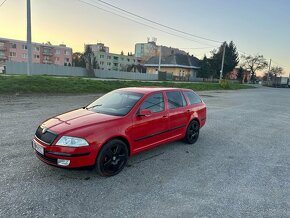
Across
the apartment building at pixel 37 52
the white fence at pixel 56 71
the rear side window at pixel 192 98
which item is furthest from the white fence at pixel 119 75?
the rear side window at pixel 192 98

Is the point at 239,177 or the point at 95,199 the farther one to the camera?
the point at 239,177

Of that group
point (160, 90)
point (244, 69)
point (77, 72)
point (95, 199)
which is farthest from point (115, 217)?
point (244, 69)

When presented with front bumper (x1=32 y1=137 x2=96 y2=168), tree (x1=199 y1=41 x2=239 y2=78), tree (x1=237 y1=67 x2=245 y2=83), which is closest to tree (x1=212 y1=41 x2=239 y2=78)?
tree (x1=199 y1=41 x2=239 y2=78)

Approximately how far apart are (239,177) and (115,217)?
99.4 inches

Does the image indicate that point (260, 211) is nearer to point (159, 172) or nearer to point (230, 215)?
point (230, 215)

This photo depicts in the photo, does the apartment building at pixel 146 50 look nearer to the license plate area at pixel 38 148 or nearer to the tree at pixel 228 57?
the tree at pixel 228 57

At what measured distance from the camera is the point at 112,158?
Result: 4.06 meters

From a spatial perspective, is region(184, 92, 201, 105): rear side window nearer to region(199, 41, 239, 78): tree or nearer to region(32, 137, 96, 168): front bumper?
region(32, 137, 96, 168): front bumper

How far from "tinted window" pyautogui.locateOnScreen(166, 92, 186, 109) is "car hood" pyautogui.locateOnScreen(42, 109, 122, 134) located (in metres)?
1.68

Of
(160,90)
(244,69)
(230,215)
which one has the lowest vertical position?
(230,215)

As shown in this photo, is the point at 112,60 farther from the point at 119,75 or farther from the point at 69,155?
the point at 69,155

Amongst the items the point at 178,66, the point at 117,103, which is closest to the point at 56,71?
the point at 178,66

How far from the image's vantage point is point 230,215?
310 centimetres

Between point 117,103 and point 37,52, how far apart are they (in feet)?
268
